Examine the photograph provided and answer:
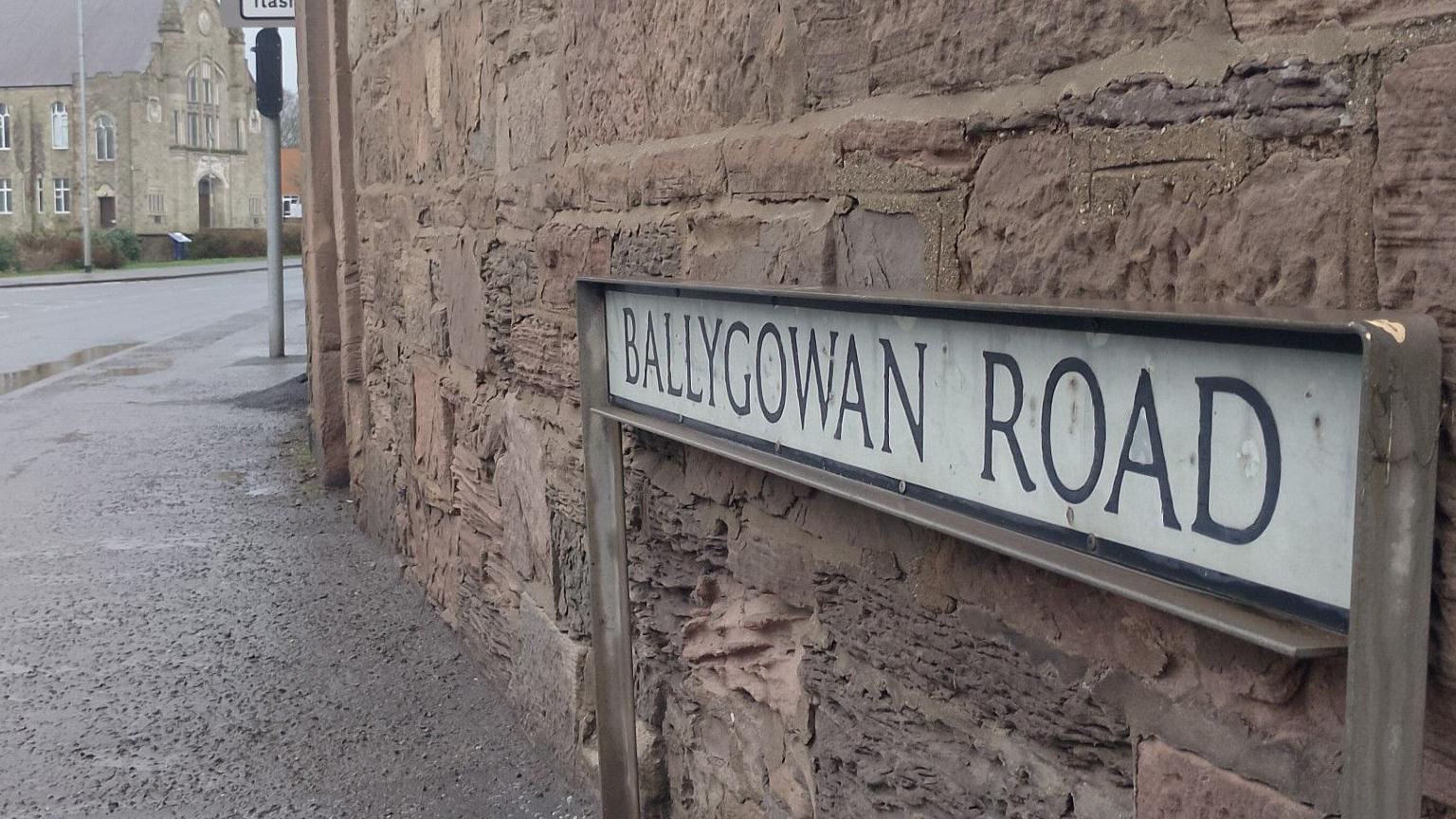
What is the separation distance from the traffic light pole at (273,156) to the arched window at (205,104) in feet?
179

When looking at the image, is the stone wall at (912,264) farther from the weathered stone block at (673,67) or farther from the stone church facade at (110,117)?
the stone church facade at (110,117)

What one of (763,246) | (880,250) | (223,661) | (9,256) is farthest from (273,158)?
(9,256)

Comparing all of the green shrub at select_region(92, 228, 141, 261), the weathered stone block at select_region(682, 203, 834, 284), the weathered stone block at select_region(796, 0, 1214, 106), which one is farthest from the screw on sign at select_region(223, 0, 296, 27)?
the green shrub at select_region(92, 228, 141, 261)

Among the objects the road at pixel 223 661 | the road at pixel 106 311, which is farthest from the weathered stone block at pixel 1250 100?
the road at pixel 106 311

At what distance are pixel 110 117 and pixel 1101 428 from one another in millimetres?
67047

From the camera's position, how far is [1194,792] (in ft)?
4.73

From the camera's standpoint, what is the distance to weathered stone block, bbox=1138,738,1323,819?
4.44ft

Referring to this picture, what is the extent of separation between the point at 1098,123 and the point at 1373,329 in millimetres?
535

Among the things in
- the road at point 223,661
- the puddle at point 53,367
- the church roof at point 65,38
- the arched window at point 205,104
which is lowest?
the road at point 223,661

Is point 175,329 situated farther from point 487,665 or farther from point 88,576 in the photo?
point 487,665

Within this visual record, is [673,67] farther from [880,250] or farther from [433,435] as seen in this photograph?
[433,435]

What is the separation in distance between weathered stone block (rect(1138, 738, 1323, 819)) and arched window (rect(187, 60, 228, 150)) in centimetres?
6846

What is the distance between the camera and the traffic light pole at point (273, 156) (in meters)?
12.7

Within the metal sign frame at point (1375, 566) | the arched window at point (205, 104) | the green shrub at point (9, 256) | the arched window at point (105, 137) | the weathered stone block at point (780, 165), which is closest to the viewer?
the metal sign frame at point (1375, 566)
